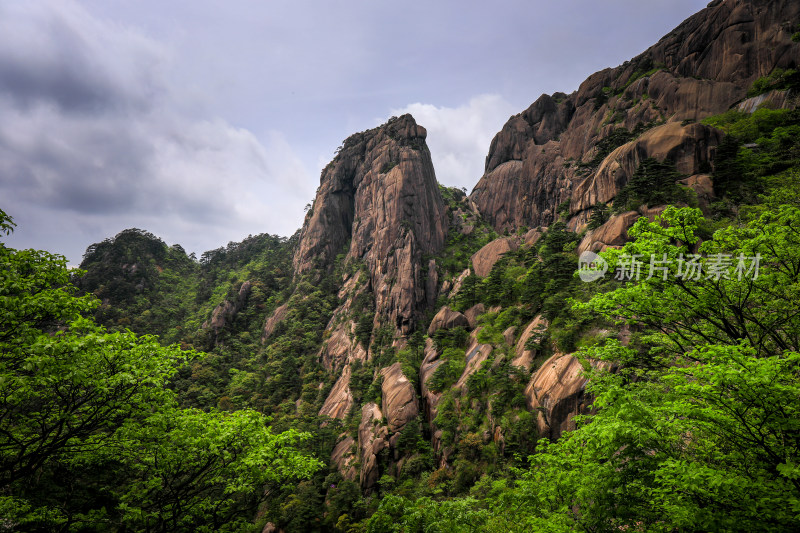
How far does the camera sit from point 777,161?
24016 mm

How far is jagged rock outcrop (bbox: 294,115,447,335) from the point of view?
49.2 meters

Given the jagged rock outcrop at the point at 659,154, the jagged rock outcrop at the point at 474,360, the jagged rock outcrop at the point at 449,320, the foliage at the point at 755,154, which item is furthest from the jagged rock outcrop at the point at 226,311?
the foliage at the point at 755,154

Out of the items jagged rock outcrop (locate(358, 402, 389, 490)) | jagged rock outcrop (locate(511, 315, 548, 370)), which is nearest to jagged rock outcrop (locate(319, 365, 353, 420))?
jagged rock outcrop (locate(358, 402, 389, 490))

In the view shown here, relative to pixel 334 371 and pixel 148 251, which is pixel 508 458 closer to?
pixel 334 371

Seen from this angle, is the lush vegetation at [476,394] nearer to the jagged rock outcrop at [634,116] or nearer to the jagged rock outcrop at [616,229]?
the jagged rock outcrop at [616,229]

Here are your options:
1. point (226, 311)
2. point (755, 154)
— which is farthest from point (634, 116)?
point (226, 311)

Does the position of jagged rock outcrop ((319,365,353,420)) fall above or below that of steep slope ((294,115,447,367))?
below

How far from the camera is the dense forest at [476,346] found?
236 inches

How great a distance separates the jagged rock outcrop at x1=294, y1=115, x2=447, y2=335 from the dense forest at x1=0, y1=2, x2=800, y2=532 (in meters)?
0.55

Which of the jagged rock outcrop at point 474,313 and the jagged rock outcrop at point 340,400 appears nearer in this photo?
the jagged rock outcrop at point 474,313

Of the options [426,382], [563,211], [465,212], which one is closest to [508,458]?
[426,382]

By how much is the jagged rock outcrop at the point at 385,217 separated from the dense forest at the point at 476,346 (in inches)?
21.7

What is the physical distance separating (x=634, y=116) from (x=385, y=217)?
41787 millimetres

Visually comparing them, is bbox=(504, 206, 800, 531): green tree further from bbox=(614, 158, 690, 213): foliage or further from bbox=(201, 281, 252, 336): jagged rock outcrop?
bbox=(201, 281, 252, 336): jagged rock outcrop
